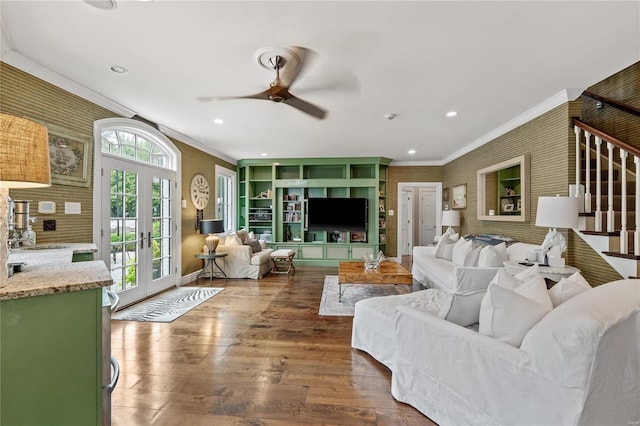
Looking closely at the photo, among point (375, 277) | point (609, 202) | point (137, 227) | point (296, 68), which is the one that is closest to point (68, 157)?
point (137, 227)

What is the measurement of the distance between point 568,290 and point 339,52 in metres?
2.31

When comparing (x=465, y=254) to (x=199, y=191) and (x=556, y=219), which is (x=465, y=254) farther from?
(x=199, y=191)

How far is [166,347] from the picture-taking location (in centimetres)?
262

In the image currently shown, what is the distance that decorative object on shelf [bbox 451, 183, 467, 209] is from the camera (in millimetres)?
5789

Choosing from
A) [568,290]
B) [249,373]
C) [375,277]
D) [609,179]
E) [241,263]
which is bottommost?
[249,373]

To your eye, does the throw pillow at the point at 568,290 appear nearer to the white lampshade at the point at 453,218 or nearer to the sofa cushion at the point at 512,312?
the sofa cushion at the point at 512,312

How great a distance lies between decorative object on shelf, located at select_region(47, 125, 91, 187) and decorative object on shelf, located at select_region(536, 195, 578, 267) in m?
4.95

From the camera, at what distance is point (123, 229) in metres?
3.66

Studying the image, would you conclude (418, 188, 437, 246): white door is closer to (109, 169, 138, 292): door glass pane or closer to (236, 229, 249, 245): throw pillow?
(236, 229, 249, 245): throw pillow

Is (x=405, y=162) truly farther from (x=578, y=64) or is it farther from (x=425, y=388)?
(x=425, y=388)

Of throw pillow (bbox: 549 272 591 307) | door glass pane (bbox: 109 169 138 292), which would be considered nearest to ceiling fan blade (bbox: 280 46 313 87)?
throw pillow (bbox: 549 272 591 307)

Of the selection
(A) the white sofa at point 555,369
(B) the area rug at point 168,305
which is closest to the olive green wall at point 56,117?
(B) the area rug at point 168,305

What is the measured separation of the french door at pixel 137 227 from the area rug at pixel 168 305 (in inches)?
7.3

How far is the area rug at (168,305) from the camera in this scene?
11.0 feet
